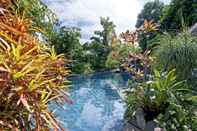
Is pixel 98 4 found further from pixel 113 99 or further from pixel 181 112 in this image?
pixel 181 112

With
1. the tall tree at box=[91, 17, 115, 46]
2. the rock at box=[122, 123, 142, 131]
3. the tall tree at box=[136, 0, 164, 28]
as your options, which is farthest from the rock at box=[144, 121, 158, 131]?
the tall tree at box=[136, 0, 164, 28]

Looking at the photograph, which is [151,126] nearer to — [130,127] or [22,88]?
[130,127]

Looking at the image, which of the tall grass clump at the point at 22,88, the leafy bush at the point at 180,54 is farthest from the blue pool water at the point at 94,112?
the tall grass clump at the point at 22,88

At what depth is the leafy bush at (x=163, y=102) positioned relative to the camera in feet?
19.6

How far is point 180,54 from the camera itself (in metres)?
8.15

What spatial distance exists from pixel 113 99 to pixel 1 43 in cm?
1219

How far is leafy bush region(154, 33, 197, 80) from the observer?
26.6 ft

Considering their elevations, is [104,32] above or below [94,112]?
above

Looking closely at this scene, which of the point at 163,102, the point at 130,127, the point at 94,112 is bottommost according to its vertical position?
the point at 94,112

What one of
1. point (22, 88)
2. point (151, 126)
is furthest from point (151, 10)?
point (22, 88)

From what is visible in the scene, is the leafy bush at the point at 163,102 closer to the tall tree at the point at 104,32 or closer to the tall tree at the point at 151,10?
the tall tree at the point at 104,32

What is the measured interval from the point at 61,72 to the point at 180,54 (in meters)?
5.68

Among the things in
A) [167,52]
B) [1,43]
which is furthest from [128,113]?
[1,43]

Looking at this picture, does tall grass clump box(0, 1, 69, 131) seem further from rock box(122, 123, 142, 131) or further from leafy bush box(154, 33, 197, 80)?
leafy bush box(154, 33, 197, 80)
